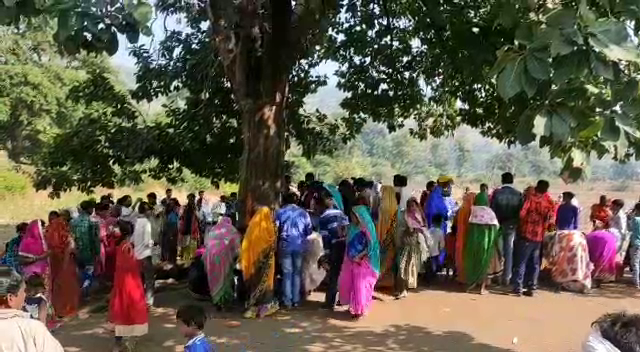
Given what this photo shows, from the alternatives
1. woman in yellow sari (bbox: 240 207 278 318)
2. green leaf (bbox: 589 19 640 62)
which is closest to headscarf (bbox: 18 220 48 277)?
woman in yellow sari (bbox: 240 207 278 318)

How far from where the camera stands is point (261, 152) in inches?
314

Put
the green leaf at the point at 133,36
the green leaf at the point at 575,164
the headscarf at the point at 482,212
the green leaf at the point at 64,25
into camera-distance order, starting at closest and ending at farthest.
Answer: the green leaf at the point at 575,164 < the green leaf at the point at 64,25 < the green leaf at the point at 133,36 < the headscarf at the point at 482,212

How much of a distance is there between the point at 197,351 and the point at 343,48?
8093 mm

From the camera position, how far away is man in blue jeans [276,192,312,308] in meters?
7.72

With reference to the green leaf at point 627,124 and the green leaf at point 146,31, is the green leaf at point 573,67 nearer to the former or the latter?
the green leaf at point 627,124

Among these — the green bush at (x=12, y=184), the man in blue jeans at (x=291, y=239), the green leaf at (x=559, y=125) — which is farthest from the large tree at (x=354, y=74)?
the green bush at (x=12, y=184)

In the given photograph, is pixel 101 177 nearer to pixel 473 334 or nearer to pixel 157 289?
pixel 157 289

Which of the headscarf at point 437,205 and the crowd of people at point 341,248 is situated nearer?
the crowd of people at point 341,248

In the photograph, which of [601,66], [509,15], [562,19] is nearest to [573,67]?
[601,66]

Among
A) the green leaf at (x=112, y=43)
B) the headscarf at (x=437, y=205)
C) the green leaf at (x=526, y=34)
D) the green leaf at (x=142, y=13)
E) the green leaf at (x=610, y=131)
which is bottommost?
the headscarf at (x=437, y=205)

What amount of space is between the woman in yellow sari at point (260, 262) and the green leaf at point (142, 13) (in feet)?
12.4

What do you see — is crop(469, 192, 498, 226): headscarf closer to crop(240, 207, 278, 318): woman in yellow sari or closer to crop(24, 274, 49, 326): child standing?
crop(240, 207, 278, 318): woman in yellow sari

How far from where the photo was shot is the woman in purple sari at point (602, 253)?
9375 millimetres

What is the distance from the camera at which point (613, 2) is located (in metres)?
3.42
